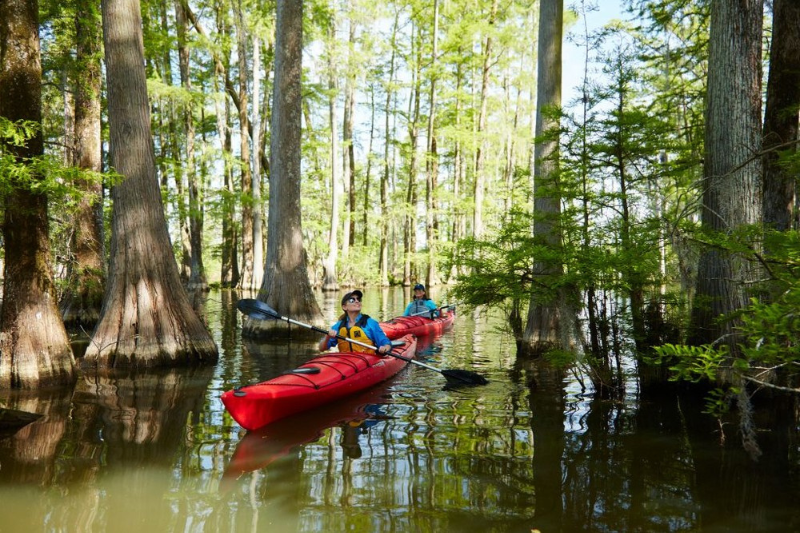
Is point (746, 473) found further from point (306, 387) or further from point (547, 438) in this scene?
point (306, 387)

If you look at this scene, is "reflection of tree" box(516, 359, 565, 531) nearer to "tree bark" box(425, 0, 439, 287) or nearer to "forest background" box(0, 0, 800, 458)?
"forest background" box(0, 0, 800, 458)

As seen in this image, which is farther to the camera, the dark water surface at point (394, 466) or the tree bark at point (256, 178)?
the tree bark at point (256, 178)

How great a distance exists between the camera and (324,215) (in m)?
30.1

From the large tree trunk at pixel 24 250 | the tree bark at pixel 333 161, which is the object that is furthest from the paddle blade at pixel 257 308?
the tree bark at pixel 333 161

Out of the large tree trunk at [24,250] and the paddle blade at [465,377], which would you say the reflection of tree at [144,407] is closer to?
the large tree trunk at [24,250]

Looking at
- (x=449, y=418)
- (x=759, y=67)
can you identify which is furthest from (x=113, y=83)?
(x=759, y=67)

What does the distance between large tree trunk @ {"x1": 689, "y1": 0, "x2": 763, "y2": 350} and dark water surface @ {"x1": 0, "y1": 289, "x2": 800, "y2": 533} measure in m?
1.36

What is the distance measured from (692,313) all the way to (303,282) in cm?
748

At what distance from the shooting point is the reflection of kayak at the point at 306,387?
17.8 ft

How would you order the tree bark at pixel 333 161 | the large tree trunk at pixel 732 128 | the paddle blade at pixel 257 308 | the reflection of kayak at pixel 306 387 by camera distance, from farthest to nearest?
the tree bark at pixel 333 161 → the paddle blade at pixel 257 308 → the large tree trunk at pixel 732 128 → the reflection of kayak at pixel 306 387

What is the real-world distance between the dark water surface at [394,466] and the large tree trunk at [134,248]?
0.97 m

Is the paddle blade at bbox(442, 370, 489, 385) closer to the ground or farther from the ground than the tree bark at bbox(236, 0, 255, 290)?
closer to the ground

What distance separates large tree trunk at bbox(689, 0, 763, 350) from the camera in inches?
226

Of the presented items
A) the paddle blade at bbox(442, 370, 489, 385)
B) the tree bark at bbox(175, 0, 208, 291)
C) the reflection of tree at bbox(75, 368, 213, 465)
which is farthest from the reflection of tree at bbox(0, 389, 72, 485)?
the tree bark at bbox(175, 0, 208, 291)
